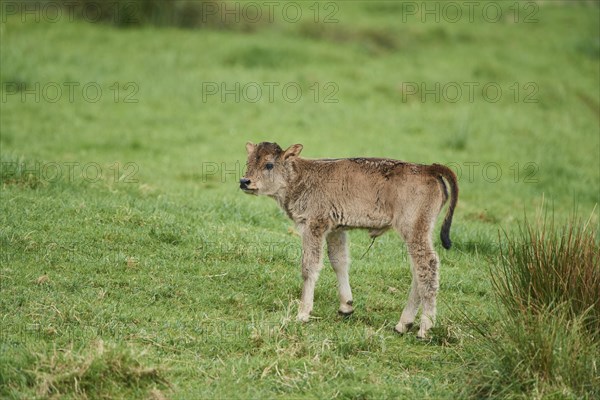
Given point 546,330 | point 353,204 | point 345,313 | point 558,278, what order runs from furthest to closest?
point 345,313 < point 353,204 < point 558,278 < point 546,330

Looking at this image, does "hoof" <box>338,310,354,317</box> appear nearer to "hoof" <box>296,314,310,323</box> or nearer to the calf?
the calf

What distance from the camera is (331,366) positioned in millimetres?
9000

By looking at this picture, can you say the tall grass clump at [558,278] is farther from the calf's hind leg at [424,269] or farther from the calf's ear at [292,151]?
the calf's ear at [292,151]

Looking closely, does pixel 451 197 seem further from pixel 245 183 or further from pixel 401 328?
pixel 245 183

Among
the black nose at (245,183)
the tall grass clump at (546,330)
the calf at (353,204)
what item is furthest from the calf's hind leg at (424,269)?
the black nose at (245,183)

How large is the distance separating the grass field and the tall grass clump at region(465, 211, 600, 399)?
13cm

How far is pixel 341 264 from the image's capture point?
10.6 metres

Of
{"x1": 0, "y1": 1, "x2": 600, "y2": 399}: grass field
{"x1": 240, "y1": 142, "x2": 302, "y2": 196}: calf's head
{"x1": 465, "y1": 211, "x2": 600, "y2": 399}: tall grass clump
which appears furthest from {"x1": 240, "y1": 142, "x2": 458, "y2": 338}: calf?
{"x1": 465, "y1": 211, "x2": 600, "y2": 399}: tall grass clump

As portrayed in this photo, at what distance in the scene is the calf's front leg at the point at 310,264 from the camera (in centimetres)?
1030

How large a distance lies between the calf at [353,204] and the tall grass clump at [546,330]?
791 millimetres

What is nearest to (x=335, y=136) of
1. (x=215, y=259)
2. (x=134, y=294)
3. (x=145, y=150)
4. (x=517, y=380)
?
(x=145, y=150)

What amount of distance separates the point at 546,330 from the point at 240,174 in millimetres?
9809

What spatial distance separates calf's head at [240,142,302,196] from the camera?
10.8m

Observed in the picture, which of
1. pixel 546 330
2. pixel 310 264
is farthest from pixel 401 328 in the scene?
pixel 546 330
